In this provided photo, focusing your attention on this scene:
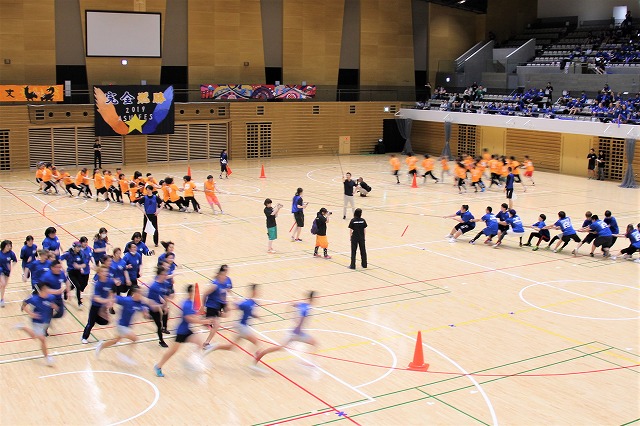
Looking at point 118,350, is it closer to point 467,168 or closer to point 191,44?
point 467,168

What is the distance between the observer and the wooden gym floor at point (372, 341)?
11328mm

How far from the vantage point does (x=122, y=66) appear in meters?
43.2

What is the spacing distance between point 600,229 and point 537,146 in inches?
842

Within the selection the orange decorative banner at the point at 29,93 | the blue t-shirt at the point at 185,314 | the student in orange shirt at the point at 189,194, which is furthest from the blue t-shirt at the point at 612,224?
the orange decorative banner at the point at 29,93

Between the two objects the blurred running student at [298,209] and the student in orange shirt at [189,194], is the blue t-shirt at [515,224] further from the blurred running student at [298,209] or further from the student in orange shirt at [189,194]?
the student in orange shirt at [189,194]

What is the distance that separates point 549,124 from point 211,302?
1236 inches

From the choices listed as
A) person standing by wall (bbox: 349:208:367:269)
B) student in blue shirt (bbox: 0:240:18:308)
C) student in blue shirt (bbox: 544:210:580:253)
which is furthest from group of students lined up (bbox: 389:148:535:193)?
student in blue shirt (bbox: 0:240:18:308)

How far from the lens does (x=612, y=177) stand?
126 feet

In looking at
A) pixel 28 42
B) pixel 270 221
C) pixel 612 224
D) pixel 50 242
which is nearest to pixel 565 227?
pixel 612 224

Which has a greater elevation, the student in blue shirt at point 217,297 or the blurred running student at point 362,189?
the blurred running student at point 362,189

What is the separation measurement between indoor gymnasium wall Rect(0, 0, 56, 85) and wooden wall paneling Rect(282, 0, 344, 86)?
14466 mm

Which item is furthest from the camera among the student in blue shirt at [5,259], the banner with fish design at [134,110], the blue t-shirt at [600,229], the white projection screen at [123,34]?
the white projection screen at [123,34]

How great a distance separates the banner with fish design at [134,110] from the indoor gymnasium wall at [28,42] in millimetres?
3680

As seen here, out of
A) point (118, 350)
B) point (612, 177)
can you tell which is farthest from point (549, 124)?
point (118, 350)
